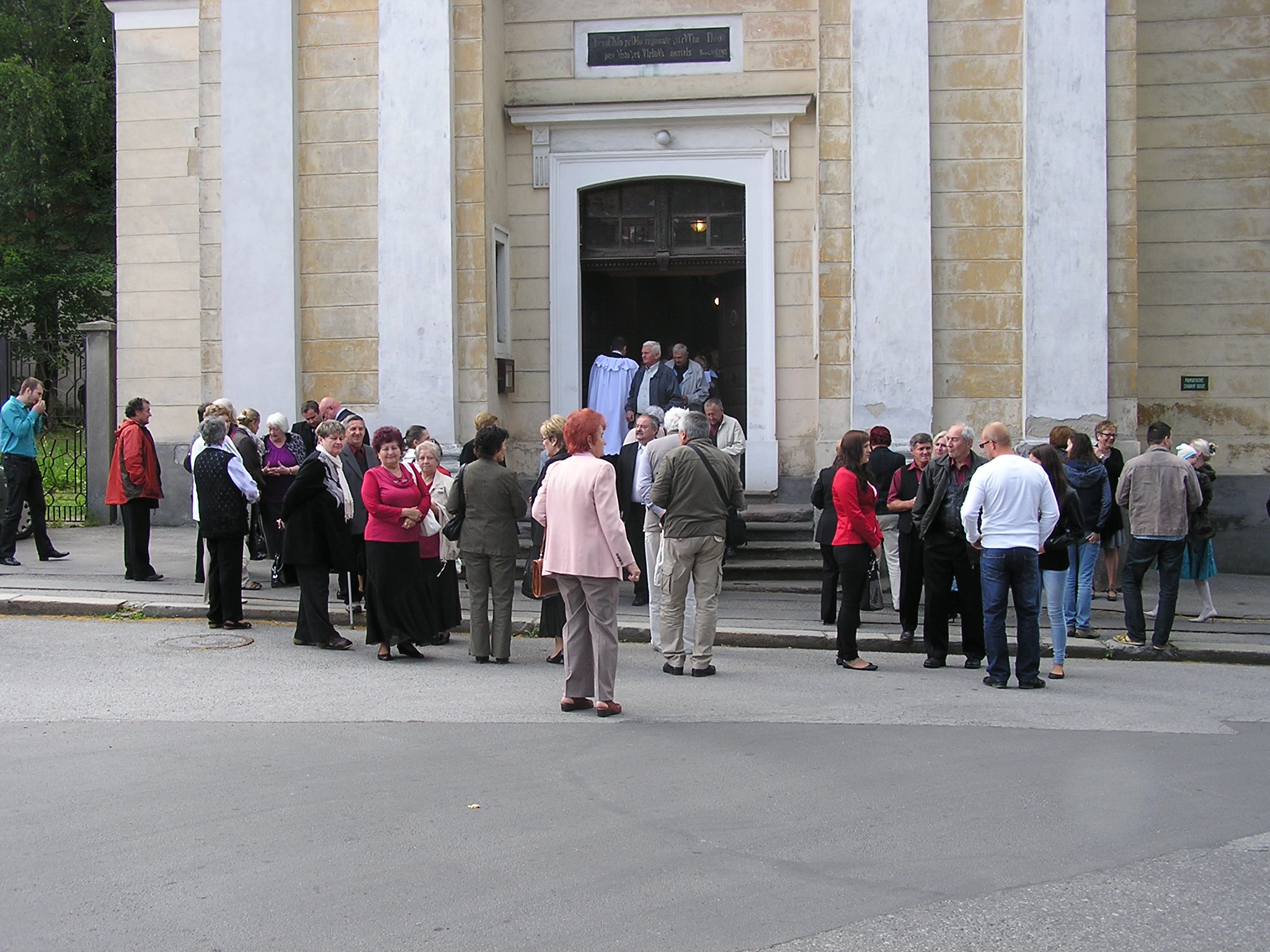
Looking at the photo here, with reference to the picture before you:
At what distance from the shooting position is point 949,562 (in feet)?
31.5

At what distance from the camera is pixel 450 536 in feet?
31.1

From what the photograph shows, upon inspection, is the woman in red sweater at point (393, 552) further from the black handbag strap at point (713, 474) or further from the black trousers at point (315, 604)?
the black handbag strap at point (713, 474)

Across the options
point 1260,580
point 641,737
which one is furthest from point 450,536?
point 1260,580

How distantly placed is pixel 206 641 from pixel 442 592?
1.93 metres

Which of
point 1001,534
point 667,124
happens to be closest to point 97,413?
point 667,124

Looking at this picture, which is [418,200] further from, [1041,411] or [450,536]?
[1041,411]

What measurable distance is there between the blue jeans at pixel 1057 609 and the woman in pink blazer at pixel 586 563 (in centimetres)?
348

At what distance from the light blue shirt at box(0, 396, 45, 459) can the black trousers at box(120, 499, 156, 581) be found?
1.91 m

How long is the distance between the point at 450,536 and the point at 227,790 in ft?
12.3

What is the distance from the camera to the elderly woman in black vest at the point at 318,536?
9.80 metres

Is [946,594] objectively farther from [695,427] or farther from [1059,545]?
[695,427]

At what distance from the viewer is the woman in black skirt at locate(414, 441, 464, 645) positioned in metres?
9.86

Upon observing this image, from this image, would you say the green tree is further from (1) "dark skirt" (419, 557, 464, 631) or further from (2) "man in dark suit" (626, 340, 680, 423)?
(1) "dark skirt" (419, 557, 464, 631)

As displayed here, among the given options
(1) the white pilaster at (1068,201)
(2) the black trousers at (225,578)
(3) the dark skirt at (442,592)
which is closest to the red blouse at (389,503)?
(3) the dark skirt at (442,592)
